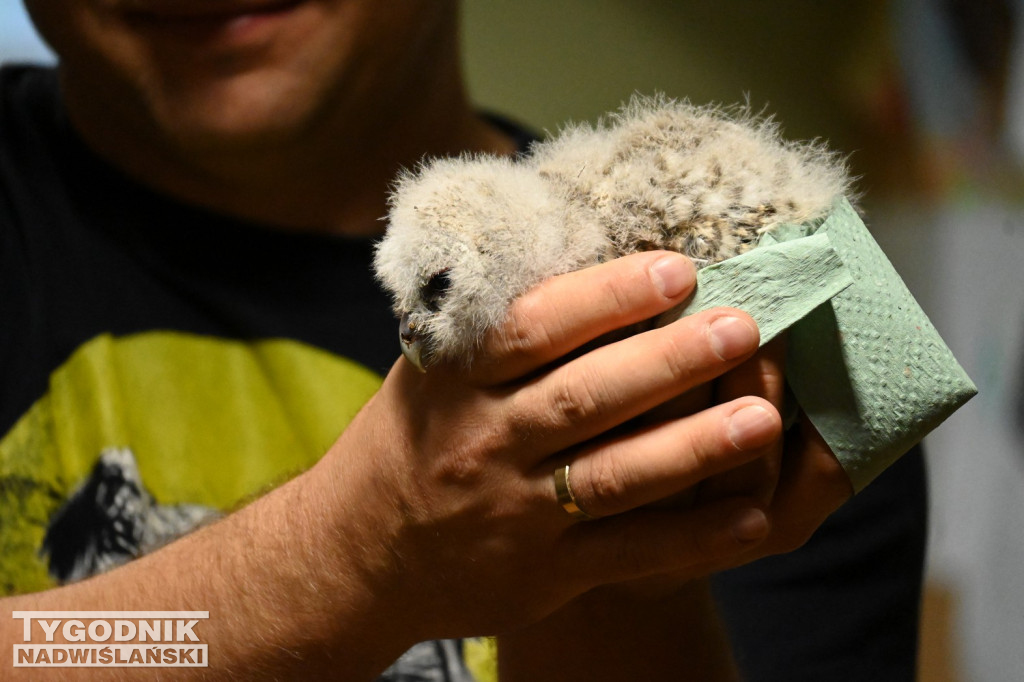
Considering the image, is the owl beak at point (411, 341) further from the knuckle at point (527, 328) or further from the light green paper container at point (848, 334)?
the light green paper container at point (848, 334)

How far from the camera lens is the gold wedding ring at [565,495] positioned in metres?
0.48

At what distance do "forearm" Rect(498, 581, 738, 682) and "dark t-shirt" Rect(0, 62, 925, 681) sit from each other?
10 cm

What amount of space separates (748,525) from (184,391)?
72 centimetres

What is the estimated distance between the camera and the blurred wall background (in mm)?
746

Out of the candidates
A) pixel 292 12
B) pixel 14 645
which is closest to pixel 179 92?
pixel 292 12

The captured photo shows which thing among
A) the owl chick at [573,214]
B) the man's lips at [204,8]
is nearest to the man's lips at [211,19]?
the man's lips at [204,8]

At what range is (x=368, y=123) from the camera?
1035 millimetres

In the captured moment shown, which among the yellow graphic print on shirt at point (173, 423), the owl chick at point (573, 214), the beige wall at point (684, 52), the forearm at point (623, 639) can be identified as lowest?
the forearm at point (623, 639)

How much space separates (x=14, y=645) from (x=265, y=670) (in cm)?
22

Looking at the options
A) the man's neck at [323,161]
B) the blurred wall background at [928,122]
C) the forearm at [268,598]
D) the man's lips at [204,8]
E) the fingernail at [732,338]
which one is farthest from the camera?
the man's neck at [323,161]

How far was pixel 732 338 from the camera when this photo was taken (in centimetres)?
42

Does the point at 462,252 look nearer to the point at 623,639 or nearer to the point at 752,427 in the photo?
the point at 752,427

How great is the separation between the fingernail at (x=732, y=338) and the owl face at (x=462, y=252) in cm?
10
